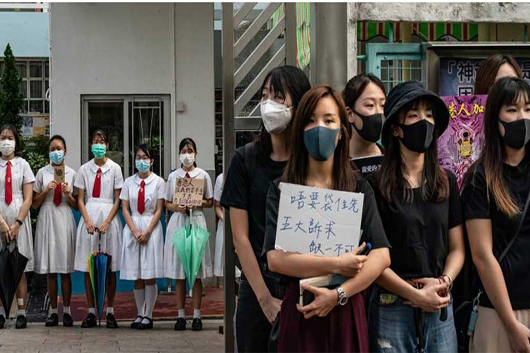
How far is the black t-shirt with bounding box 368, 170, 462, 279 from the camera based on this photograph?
3873mm

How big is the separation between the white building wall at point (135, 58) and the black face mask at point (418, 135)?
1004cm

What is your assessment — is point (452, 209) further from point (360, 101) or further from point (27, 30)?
point (27, 30)

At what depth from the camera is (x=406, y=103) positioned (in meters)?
4.02

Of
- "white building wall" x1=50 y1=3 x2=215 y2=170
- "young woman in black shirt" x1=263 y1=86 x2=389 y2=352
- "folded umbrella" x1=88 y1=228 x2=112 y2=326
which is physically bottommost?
"folded umbrella" x1=88 y1=228 x2=112 y2=326

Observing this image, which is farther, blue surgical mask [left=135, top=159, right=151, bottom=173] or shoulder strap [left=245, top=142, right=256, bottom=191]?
blue surgical mask [left=135, top=159, right=151, bottom=173]

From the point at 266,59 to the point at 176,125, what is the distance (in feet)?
28.4

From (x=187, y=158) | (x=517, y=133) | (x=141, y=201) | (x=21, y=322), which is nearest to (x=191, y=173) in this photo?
(x=187, y=158)

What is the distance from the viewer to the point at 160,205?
31.2ft

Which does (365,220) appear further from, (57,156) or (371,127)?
(57,156)

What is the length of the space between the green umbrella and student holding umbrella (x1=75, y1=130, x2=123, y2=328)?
781mm

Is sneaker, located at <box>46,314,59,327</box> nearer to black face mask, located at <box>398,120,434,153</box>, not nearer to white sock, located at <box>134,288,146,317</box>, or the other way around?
white sock, located at <box>134,288,146,317</box>

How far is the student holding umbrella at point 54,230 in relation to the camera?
935 cm

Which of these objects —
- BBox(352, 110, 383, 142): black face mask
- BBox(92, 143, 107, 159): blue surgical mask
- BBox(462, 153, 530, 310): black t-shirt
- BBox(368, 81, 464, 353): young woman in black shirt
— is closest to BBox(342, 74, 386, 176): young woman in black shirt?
BBox(352, 110, 383, 142): black face mask

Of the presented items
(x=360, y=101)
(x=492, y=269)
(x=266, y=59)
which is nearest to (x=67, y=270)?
(x=266, y=59)
